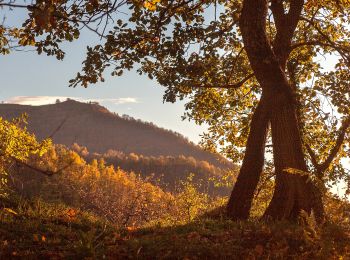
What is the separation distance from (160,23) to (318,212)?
6578mm

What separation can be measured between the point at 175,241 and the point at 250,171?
422cm

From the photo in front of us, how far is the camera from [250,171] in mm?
11094

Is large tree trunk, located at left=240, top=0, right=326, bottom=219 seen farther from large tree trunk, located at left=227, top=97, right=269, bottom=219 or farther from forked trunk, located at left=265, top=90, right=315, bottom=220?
large tree trunk, located at left=227, top=97, right=269, bottom=219

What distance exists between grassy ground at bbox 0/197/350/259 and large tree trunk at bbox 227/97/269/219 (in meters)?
1.58

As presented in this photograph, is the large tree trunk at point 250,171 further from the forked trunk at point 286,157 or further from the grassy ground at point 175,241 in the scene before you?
the grassy ground at point 175,241

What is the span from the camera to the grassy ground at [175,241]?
6453mm

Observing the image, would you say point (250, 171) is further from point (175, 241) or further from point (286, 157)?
point (175, 241)

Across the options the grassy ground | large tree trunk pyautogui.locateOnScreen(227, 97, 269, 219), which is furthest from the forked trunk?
the grassy ground

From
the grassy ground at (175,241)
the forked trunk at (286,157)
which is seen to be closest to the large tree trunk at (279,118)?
the forked trunk at (286,157)

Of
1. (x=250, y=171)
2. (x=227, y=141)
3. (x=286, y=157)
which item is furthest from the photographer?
(x=227, y=141)

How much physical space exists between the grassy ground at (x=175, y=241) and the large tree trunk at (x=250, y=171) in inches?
62.1

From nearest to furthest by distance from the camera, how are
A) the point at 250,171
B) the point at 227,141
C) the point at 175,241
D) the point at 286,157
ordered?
the point at 175,241 < the point at 286,157 < the point at 250,171 < the point at 227,141

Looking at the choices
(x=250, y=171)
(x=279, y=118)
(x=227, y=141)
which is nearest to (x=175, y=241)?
(x=250, y=171)

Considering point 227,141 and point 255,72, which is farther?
Answer: point 227,141
